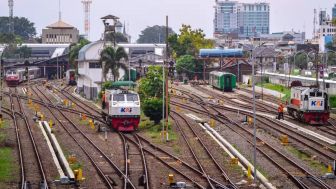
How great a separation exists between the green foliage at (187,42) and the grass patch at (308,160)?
88.1m

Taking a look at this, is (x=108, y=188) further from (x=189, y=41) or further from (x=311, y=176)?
(x=189, y=41)

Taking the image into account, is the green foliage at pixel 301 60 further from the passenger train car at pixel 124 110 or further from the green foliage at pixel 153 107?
the passenger train car at pixel 124 110

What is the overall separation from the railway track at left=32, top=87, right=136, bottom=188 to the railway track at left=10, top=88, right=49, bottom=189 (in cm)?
214

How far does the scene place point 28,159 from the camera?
105 feet

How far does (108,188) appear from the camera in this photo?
24.7 m

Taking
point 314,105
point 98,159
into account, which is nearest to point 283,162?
point 98,159

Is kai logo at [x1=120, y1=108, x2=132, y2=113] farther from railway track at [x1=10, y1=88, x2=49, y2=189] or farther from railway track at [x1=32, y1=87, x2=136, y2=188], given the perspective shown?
railway track at [x1=10, y1=88, x2=49, y2=189]

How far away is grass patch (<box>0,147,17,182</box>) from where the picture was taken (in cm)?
2738

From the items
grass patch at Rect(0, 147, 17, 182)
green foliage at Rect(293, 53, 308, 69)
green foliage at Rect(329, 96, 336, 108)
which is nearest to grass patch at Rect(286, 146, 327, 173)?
grass patch at Rect(0, 147, 17, 182)

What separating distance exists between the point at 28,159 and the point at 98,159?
305cm

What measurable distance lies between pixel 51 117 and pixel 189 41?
251ft

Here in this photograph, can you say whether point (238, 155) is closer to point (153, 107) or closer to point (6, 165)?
point (6, 165)

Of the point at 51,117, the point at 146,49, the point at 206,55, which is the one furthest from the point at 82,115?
the point at 146,49

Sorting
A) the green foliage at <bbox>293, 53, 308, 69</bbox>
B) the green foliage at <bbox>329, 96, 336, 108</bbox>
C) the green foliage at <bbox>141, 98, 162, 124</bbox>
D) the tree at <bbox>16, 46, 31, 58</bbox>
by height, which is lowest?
the green foliage at <bbox>329, 96, 336, 108</bbox>
